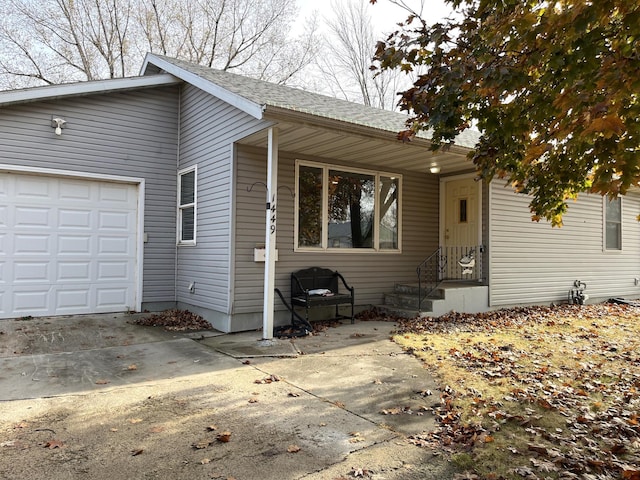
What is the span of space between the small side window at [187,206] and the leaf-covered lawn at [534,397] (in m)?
4.29

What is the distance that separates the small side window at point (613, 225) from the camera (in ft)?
39.2

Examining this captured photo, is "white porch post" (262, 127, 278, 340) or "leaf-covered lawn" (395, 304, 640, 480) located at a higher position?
"white porch post" (262, 127, 278, 340)

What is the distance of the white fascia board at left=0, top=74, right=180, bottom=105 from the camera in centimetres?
701

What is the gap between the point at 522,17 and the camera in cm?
332

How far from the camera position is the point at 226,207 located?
720 centimetres

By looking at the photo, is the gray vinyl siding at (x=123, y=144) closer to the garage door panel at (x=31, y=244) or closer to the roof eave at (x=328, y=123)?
the garage door panel at (x=31, y=244)

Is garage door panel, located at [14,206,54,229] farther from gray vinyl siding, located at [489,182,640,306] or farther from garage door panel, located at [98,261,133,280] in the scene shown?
gray vinyl siding, located at [489,182,640,306]

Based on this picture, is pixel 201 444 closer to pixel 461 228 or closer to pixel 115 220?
pixel 115 220

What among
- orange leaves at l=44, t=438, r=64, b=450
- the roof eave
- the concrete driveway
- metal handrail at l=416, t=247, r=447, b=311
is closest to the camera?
the concrete driveway

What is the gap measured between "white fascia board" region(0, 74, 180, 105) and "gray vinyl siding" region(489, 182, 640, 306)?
22.8 feet

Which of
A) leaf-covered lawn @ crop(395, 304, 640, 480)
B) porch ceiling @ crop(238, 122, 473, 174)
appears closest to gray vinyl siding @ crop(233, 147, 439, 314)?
porch ceiling @ crop(238, 122, 473, 174)

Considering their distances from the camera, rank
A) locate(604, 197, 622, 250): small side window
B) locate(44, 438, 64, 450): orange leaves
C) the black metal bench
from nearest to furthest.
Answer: locate(44, 438, 64, 450): orange leaves, the black metal bench, locate(604, 197, 622, 250): small side window

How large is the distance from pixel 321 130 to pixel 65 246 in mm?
4940

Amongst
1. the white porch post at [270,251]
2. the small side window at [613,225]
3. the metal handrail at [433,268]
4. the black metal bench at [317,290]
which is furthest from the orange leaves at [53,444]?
the small side window at [613,225]
